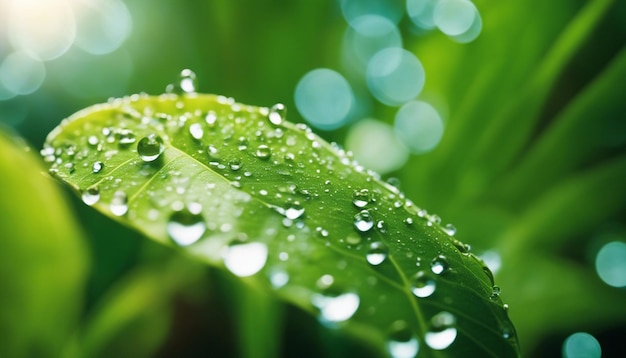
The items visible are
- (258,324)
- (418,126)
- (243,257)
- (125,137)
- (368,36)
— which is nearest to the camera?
(243,257)

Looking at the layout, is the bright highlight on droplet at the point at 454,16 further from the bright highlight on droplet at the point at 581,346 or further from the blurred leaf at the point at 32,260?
the blurred leaf at the point at 32,260

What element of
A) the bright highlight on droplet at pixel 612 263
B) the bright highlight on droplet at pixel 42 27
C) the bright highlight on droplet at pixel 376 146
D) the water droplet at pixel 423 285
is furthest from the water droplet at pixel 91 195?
the bright highlight on droplet at pixel 42 27

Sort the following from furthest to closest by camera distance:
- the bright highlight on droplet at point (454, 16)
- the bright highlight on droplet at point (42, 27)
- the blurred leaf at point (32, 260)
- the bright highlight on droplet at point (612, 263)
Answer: the bright highlight on droplet at point (42, 27) → the bright highlight on droplet at point (454, 16) → the bright highlight on droplet at point (612, 263) → the blurred leaf at point (32, 260)

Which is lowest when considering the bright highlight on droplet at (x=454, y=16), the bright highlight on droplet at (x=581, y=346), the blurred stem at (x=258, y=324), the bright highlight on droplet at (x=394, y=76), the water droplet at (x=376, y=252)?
the blurred stem at (x=258, y=324)

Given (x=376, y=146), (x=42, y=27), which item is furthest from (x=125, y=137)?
(x=42, y=27)

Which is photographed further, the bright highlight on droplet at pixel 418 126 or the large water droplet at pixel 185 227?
the bright highlight on droplet at pixel 418 126

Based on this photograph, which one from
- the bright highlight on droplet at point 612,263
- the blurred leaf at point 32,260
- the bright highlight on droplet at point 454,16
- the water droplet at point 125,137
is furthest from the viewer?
the bright highlight on droplet at point 454,16

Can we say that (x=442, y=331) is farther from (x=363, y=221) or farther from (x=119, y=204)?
(x=119, y=204)

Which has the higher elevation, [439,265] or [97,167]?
[439,265]

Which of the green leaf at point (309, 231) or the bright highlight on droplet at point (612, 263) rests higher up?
the bright highlight on droplet at point (612, 263)
